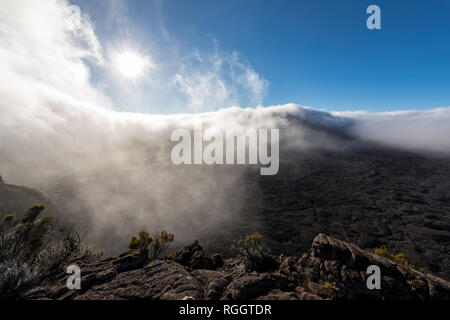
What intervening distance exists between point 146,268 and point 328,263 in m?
6.20

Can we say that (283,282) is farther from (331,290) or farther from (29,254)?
(29,254)

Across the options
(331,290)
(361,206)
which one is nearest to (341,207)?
(361,206)

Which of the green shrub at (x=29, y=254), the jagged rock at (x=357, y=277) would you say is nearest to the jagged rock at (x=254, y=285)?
the jagged rock at (x=357, y=277)

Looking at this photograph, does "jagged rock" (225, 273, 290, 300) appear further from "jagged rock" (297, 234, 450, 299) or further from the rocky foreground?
"jagged rock" (297, 234, 450, 299)

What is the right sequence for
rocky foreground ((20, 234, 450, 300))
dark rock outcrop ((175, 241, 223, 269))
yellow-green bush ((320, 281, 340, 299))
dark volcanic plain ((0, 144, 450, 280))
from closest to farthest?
yellow-green bush ((320, 281, 340, 299)) → rocky foreground ((20, 234, 450, 300)) → dark rock outcrop ((175, 241, 223, 269)) → dark volcanic plain ((0, 144, 450, 280))

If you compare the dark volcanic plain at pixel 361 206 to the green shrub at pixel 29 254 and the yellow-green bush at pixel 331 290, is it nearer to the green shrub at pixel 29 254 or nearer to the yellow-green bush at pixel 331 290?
the green shrub at pixel 29 254

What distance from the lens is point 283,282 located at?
190 inches

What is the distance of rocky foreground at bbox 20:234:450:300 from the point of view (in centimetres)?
415

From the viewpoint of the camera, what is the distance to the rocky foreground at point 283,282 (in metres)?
4.15

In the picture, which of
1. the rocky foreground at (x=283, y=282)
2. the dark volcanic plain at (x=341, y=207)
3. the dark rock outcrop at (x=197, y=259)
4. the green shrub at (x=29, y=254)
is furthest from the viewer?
the dark volcanic plain at (x=341, y=207)

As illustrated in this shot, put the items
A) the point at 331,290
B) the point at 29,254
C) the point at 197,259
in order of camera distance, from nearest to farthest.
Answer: the point at 331,290
the point at 29,254
the point at 197,259

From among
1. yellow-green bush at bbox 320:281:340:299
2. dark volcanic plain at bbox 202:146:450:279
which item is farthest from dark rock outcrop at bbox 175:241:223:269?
dark volcanic plain at bbox 202:146:450:279
